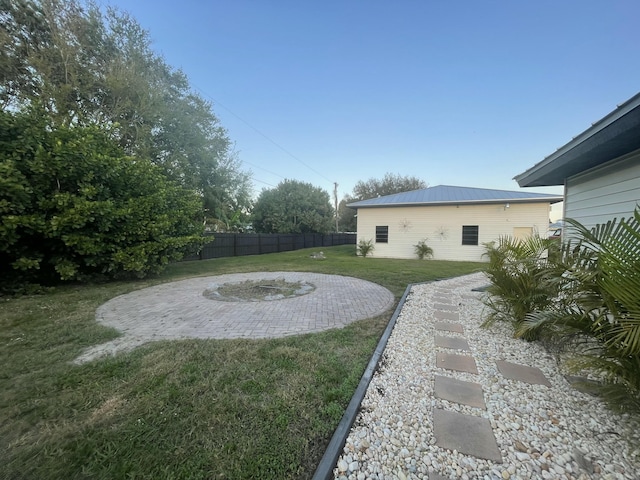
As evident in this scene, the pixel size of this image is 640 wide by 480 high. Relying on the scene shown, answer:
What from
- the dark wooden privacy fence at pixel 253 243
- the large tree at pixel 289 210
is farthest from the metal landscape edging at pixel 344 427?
the large tree at pixel 289 210

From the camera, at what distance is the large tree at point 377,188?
33.3 meters

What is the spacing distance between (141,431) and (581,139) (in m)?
5.32

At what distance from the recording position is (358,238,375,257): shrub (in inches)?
622

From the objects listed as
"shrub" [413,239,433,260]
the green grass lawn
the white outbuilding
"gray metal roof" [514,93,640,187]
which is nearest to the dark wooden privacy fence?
the white outbuilding

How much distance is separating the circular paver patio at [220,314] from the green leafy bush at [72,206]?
5.22 ft

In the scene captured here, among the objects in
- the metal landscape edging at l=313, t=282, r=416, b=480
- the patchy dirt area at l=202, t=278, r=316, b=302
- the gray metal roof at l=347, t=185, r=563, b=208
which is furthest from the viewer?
the gray metal roof at l=347, t=185, r=563, b=208

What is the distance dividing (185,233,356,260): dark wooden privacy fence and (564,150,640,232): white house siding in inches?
463

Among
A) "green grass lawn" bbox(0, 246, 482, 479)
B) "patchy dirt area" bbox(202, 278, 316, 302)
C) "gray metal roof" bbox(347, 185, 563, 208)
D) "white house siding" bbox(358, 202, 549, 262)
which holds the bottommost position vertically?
"patchy dirt area" bbox(202, 278, 316, 302)

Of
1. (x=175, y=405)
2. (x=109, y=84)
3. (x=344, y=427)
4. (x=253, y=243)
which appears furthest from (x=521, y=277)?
(x=109, y=84)

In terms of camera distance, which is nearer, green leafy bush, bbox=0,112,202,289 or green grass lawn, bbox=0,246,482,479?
green grass lawn, bbox=0,246,482,479

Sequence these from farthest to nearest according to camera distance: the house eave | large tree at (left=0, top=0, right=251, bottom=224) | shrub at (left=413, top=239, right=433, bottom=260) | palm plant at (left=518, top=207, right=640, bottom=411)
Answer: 1. shrub at (left=413, top=239, right=433, bottom=260)
2. the house eave
3. large tree at (left=0, top=0, right=251, bottom=224)
4. palm plant at (left=518, top=207, right=640, bottom=411)

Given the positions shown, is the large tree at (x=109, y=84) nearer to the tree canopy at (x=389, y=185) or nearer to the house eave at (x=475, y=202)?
the house eave at (x=475, y=202)

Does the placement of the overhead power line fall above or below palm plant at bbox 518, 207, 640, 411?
above

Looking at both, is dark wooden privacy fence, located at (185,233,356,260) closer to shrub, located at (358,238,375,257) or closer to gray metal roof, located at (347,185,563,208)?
shrub, located at (358,238,375,257)
